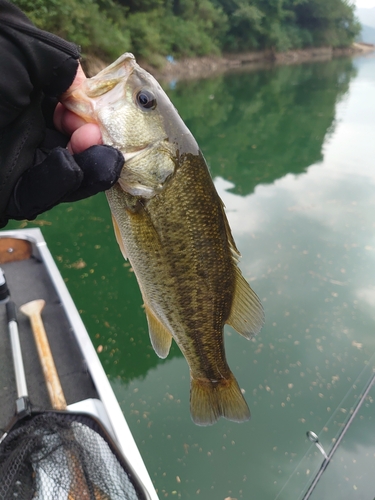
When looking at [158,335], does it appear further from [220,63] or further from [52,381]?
[220,63]

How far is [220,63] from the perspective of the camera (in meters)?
32.7

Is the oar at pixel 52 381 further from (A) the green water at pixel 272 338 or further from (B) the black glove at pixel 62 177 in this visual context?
(B) the black glove at pixel 62 177

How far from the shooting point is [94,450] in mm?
1850

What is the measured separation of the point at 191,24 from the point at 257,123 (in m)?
22.8

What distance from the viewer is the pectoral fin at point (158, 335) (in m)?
1.68

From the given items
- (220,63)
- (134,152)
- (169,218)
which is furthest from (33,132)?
(220,63)

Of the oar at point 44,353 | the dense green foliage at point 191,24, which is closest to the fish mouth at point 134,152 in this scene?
the oar at point 44,353

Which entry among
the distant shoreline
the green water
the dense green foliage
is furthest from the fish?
the distant shoreline

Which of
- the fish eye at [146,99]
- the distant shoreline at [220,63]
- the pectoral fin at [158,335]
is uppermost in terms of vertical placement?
the fish eye at [146,99]

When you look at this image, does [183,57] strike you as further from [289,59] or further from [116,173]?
[116,173]

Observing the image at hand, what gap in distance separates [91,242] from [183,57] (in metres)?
27.7

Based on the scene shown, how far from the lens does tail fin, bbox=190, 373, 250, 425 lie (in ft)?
5.54

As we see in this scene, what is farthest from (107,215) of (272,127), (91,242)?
(272,127)

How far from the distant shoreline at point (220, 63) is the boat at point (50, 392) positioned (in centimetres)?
1603
